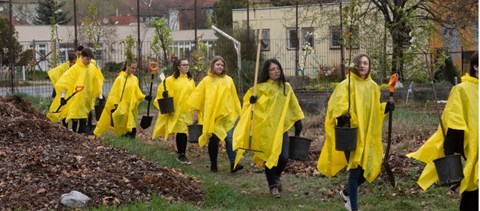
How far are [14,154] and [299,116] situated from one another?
331cm

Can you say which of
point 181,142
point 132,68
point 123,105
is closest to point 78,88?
point 123,105

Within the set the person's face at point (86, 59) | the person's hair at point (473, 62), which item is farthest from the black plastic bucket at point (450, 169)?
the person's face at point (86, 59)

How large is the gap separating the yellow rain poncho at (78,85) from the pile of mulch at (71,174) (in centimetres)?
283

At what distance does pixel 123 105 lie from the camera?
1489 cm

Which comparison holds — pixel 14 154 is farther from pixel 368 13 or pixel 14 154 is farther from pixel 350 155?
pixel 368 13

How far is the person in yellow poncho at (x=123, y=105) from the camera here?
1490cm

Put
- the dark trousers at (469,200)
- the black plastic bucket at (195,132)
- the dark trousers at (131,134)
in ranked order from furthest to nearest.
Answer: the dark trousers at (131,134)
the black plastic bucket at (195,132)
the dark trousers at (469,200)

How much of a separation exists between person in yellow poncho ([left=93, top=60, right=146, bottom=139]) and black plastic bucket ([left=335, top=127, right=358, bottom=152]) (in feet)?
21.7

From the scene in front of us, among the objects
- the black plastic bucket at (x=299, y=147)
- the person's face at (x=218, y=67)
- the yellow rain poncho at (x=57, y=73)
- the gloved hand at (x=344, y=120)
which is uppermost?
the person's face at (x=218, y=67)

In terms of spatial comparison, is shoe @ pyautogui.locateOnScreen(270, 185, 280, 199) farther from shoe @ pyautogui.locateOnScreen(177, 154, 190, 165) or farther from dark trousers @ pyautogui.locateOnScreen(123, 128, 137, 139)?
dark trousers @ pyautogui.locateOnScreen(123, 128, 137, 139)

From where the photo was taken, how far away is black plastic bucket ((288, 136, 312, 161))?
1032 centimetres

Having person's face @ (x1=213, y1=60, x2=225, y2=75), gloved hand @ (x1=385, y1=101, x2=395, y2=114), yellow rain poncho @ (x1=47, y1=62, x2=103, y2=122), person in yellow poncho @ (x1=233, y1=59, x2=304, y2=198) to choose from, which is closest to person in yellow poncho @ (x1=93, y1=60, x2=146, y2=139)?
yellow rain poncho @ (x1=47, y1=62, x2=103, y2=122)

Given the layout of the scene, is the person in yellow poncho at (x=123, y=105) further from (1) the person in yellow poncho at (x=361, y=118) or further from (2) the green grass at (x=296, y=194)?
(1) the person in yellow poncho at (x=361, y=118)

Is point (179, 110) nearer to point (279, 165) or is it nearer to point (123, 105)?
point (123, 105)
